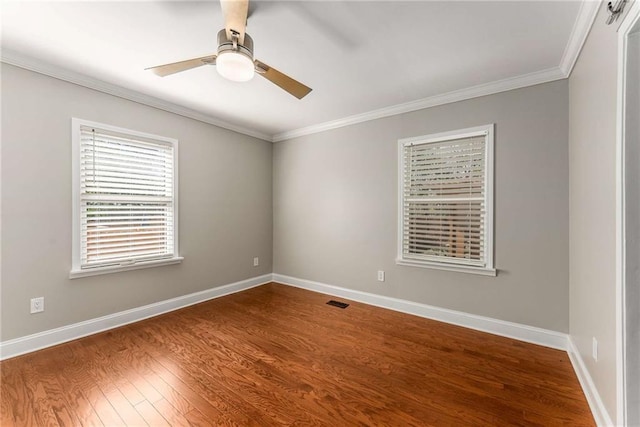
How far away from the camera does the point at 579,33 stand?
6.06 ft

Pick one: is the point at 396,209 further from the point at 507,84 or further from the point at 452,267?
the point at 507,84

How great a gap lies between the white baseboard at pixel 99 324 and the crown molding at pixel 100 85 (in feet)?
7.47

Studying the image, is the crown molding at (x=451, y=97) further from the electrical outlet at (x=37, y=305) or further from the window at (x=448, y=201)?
the electrical outlet at (x=37, y=305)

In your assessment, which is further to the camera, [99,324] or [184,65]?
[99,324]

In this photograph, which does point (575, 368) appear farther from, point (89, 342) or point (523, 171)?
point (89, 342)

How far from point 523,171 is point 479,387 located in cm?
193

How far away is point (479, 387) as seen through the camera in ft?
6.16

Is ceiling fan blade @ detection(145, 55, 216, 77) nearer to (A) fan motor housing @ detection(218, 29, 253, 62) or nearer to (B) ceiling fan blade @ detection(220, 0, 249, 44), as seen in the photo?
(A) fan motor housing @ detection(218, 29, 253, 62)

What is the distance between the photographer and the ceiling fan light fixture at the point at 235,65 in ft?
4.95

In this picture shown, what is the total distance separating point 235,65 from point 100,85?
6.72ft

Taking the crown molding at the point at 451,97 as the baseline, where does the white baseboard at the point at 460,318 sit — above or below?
below

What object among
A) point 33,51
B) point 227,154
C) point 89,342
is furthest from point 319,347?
point 33,51

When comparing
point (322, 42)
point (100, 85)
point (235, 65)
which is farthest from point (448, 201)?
point (100, 85)

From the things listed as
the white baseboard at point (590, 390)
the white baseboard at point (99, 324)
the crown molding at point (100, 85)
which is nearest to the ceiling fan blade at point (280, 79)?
the crown molding at point (100, 85)
